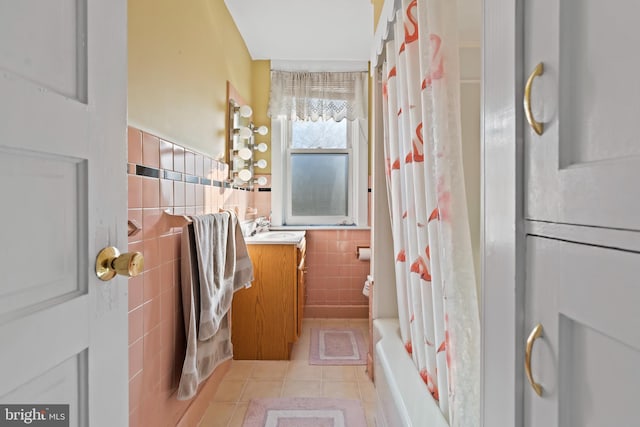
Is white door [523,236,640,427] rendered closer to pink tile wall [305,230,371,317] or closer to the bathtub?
the bathtub

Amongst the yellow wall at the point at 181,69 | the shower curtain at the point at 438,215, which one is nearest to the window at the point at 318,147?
the yellow wall at the point at 181,69

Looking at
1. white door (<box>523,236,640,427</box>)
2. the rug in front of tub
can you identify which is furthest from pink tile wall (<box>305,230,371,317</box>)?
white door (<box>523,236,640,427</box>)

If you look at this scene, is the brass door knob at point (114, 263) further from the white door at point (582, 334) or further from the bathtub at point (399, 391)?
the bathtub at point (399, 391)

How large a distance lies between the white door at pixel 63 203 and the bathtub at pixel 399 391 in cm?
83

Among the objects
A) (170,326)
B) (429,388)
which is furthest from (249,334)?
(429,388)

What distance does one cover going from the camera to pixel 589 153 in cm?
46

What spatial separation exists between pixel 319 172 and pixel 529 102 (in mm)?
3016

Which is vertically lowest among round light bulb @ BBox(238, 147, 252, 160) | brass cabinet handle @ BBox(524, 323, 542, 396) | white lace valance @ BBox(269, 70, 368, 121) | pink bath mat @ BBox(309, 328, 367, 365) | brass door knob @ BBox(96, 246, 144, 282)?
pink bath mat @ BBox(309, 328, 367, 365)

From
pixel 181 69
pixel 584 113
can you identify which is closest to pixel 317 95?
pixel 181 69

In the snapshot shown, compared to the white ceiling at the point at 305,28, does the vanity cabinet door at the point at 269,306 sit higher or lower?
lower

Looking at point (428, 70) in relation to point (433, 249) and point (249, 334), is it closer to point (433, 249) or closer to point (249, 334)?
point (433, 249)

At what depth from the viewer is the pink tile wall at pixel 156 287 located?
1223 mm

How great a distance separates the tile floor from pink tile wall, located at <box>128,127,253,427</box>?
0.20 m

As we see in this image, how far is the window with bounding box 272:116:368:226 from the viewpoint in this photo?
11.3ft
